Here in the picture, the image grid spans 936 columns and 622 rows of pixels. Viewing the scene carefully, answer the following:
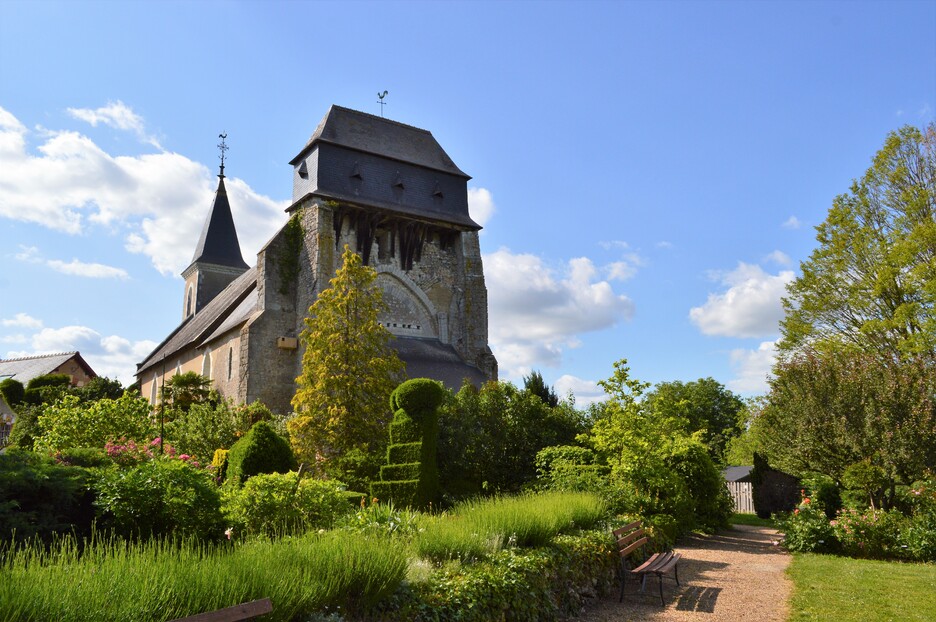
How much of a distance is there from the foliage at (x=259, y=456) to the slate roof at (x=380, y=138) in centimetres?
1697

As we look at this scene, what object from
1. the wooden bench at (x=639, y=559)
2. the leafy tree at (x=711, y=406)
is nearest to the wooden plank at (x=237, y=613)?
the wooden bench at (x=639, y=559)

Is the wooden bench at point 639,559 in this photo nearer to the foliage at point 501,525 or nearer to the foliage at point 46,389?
the foliage at point 501,525

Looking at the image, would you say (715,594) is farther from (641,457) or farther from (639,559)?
(641,457)

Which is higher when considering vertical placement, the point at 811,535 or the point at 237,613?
the point at 237,613

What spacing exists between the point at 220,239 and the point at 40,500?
4251cm

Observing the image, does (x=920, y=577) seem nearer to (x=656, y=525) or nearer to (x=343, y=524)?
(x=656, y=525)

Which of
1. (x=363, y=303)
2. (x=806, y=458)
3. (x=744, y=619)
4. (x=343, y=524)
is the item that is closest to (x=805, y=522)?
(x=806, y=458)

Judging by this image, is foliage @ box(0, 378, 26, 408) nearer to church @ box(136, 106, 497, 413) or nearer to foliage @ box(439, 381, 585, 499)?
church @ box(136, 106, 497, 413)

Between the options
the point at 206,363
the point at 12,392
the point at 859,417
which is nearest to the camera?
the point at 859,417

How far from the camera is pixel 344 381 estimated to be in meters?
16.8

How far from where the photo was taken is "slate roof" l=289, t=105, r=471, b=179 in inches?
1064

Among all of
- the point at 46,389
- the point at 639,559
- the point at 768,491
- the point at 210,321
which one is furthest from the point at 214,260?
the point at 639,559

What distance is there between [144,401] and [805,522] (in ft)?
53.7

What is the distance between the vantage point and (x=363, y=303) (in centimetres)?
1792
